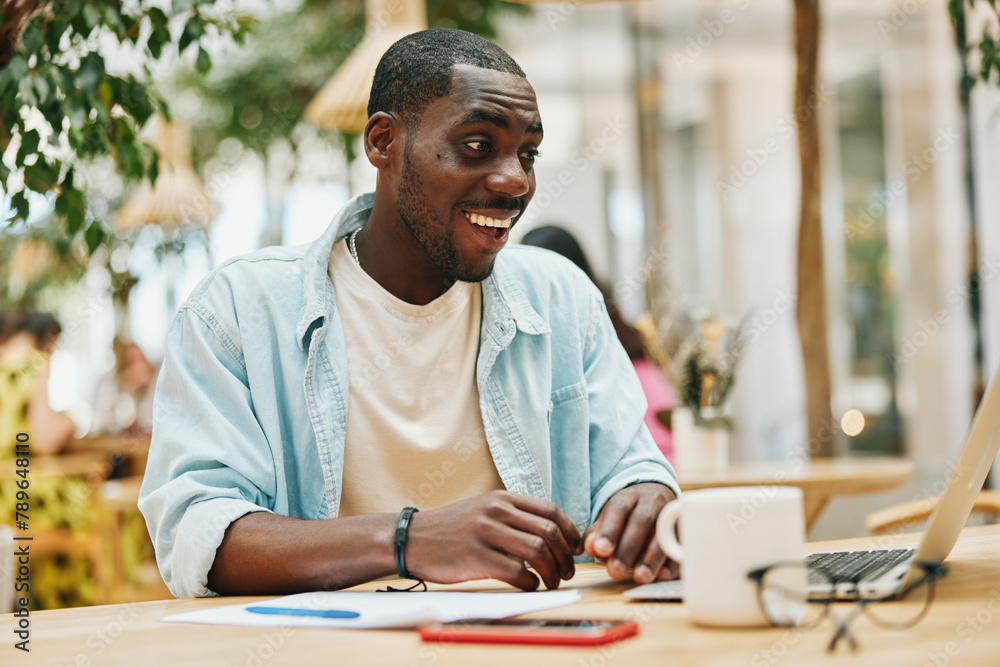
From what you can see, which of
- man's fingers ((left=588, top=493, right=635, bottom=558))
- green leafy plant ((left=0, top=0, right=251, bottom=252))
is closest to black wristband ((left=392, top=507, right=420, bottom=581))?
man's fingers ((left=588, top=493, right=635, bottom=558))

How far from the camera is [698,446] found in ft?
10.3

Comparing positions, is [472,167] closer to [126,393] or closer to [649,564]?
[649,564]

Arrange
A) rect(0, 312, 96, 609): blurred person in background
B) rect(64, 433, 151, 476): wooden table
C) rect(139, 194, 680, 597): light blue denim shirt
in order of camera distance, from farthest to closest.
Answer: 1. rect(64, 433, 151, 476): wooden table
2. rect(0, 312, 96, 609): blurred person in background
3. rect(139, 194, 680, 597): light blue denim shirt

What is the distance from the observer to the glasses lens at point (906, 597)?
3.02 feet

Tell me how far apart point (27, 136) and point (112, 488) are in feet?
8.37

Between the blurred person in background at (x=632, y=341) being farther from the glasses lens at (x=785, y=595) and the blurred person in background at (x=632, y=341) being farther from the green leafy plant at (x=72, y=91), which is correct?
the glasses lens at (x=785, y=595)

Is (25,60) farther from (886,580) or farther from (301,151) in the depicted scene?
(301,151)

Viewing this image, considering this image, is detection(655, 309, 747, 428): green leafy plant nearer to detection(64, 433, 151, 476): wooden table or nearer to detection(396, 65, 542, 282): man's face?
detection(396, 65, 542, 282): man's face

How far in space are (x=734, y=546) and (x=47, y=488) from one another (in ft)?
15.0

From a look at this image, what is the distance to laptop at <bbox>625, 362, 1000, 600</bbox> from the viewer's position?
3.20 feet

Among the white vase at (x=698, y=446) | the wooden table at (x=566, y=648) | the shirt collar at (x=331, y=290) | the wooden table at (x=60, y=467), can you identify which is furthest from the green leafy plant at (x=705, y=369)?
the wooden table at (x=60, y=467)

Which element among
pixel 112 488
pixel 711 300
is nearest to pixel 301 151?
pixel 711 300

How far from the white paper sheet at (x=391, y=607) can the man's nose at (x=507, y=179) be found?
63 cm

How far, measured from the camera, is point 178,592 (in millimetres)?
1280
